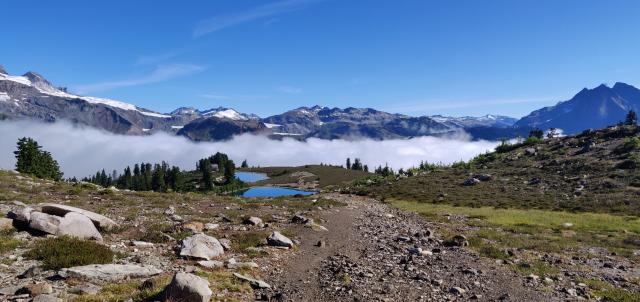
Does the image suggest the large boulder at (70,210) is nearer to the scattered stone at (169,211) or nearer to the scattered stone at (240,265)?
the scattered stone at (169,211)

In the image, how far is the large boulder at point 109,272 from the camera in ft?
57.7

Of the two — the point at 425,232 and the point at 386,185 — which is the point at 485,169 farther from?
the point at 425,232

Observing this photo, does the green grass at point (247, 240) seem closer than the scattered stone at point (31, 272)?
No

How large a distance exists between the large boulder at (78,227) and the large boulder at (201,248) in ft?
18.0

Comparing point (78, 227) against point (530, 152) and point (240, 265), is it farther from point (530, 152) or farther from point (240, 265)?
point (530, 152)

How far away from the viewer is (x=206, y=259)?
22875 millimetres

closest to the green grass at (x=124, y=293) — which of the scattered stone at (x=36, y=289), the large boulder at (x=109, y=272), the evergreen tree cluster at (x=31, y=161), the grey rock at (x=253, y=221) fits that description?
the large boulder at (x=109, y=272)

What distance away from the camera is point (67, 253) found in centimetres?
1978

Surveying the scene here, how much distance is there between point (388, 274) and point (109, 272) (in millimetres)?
13861

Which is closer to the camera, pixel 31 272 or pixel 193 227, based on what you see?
pixel 31 272

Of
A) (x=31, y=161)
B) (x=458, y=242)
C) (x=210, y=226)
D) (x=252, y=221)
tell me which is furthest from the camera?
(x=31, y=161)

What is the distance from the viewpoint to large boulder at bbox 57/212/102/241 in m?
24.2

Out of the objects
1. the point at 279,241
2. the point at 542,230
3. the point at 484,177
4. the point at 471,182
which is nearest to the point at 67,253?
the point at 279,241

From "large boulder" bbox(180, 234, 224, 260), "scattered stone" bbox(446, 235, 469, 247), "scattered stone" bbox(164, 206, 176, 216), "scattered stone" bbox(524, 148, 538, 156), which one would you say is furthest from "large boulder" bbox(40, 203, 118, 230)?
"scattered stone" bbox(524, 148, 538, 156)
